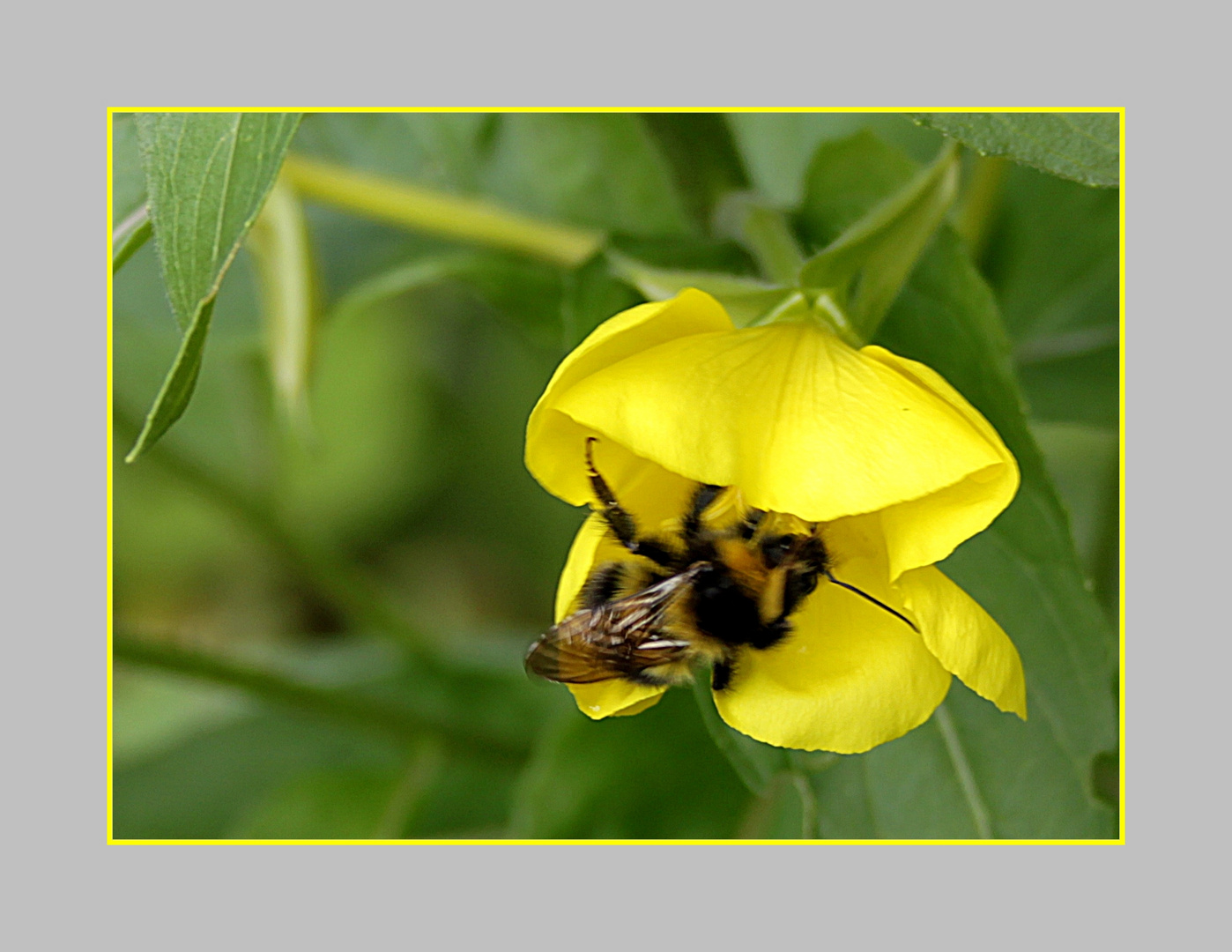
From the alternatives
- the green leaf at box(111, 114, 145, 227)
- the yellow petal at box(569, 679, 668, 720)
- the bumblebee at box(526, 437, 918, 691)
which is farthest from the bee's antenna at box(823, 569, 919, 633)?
the green leaf at box(111, 114, 145, 227)

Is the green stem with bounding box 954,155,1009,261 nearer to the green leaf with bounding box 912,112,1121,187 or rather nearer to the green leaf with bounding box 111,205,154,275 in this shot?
the green leaf with bounding box 912,112,1121,187

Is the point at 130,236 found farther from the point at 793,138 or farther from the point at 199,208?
the point at 793,138

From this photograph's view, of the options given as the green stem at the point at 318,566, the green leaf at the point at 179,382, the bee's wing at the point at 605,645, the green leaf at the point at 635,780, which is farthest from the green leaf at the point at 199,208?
the green stem at the point at 318,566

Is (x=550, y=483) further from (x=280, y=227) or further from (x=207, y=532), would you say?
(x=207, y=532)

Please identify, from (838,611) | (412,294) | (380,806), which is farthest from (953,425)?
(412,294)

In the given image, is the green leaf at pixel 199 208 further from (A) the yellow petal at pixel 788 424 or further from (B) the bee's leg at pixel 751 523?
(B) the bee's leg at pixel 751 523
